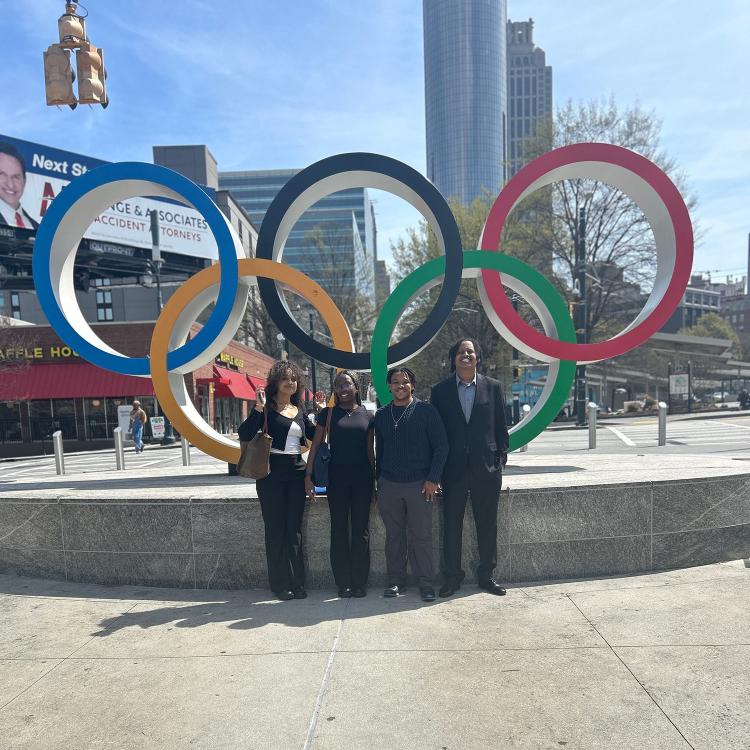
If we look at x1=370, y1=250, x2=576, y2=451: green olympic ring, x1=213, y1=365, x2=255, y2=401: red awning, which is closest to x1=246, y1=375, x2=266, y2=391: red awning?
x1=213, y1=365, x2=255, y2=401: red awning

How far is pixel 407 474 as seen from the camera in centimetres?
433

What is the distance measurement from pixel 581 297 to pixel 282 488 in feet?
71.1

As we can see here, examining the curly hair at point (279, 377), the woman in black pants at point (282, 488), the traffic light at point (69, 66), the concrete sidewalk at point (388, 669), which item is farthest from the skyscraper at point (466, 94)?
the concrete sidewalk at point (388, 669)

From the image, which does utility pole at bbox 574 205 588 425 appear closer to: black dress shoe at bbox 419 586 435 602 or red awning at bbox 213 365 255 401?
red awning at bbox 213 365 255 401

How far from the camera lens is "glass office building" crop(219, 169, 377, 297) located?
34.3 m

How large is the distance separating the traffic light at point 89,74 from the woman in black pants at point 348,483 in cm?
400

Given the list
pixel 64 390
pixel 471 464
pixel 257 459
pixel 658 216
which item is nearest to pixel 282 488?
pixel 257 459

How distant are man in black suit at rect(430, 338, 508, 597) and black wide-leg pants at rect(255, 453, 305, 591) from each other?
1226mm

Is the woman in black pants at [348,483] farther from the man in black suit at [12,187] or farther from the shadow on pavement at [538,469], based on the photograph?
the man in black suit at [12,187]

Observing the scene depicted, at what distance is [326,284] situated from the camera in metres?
34.1

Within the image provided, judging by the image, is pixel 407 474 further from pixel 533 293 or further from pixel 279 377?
pixel 533 293

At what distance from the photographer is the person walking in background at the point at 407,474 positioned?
4.32 metres

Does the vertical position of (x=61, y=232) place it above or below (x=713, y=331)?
above

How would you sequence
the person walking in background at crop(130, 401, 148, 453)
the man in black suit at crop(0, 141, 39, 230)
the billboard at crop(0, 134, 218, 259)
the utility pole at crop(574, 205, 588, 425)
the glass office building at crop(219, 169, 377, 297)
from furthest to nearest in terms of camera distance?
1. the glass office building at crop(219, 169, 377, 297)
2. the billboard at crop(0, 134, 218, 259)
3. the man in black suit at crop(0, 141, 39, 230)
4. the utility pole at crop(574, 205, 588, 425)
5. the person walking in background at crop(130, 401, 148, 453)
